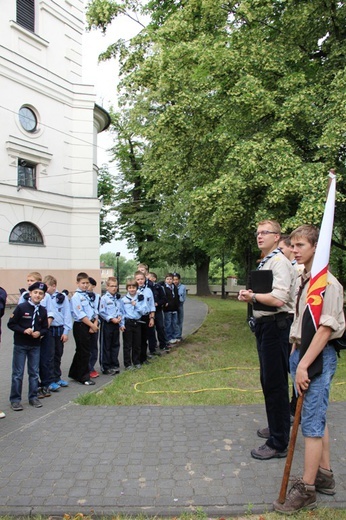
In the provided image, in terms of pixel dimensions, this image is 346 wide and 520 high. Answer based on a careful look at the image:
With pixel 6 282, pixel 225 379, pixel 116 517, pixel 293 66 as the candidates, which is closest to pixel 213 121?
pixel 293 66

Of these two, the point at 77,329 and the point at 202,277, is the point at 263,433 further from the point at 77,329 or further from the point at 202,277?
the point at 202,277

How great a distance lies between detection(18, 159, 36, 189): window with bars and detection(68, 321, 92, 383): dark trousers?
15344 millimetres

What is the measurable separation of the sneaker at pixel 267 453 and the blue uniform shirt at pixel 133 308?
4.52 metres

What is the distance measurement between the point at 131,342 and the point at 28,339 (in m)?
2.86

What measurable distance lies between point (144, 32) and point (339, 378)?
33.1 feet

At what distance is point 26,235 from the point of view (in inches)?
827

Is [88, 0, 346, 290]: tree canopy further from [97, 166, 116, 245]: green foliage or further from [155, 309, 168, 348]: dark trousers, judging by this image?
[97, 166, 116, 245]: green foliage

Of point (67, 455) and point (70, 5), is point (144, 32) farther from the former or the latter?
point (70, 5)

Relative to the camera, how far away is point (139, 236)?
110 feet

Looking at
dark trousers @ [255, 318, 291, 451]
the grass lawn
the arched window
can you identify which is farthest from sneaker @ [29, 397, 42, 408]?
the arched window

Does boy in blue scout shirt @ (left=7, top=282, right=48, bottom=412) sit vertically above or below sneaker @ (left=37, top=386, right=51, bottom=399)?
above

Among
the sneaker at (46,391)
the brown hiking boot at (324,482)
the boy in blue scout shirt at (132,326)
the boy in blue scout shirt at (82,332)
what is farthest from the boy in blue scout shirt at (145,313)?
the brown hiking boot at (324,482)

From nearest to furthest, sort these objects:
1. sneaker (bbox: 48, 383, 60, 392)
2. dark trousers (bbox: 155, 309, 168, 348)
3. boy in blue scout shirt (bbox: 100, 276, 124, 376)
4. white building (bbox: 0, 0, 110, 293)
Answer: sneaker (bbox: 48, 383, 60, 392) < boy in blue scout shirt (bbox: 100, 276, 124, 376) < dark trousers (bbox: 155, 309, 168, 348) < white building (bbox: 0, 0, 110, 293)

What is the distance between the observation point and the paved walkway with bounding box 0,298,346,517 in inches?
137
